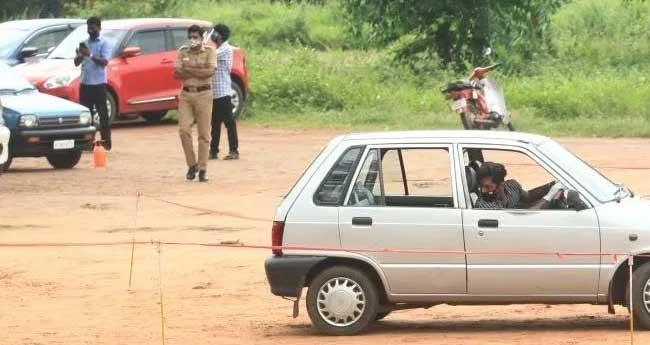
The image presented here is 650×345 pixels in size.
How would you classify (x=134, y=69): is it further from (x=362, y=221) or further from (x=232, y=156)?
(x=362, y=221)

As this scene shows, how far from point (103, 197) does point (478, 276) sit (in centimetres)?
924

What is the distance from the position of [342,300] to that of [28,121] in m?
11.0

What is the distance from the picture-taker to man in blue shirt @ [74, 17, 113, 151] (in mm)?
23031

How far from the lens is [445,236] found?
35.6 feet

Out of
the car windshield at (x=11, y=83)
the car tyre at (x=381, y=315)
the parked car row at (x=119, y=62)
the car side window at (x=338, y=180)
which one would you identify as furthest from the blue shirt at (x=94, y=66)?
the car side window at (x=338, y=180)

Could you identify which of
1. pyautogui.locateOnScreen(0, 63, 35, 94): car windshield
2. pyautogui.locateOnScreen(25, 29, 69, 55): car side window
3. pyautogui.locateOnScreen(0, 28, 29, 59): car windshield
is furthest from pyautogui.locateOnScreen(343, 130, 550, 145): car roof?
pyautogui.locateOnScreen(25, 29, 69, 55): car side window

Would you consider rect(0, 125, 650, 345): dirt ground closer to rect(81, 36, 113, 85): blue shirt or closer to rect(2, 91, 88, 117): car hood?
rect(2, 91, 88, 117): car hood

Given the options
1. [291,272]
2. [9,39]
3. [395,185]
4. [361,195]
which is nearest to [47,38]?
[9,39]

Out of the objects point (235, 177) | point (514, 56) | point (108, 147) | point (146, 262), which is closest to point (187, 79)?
point (235, 177)

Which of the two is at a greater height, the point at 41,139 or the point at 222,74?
the point at 222,74

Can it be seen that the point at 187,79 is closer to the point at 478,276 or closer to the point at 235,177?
the point at 235,177

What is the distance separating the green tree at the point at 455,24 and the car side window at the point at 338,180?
1847 centimetres

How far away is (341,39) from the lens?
1513 inches

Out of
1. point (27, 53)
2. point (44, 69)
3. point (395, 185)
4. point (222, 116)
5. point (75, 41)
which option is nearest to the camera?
point (395, 185)
